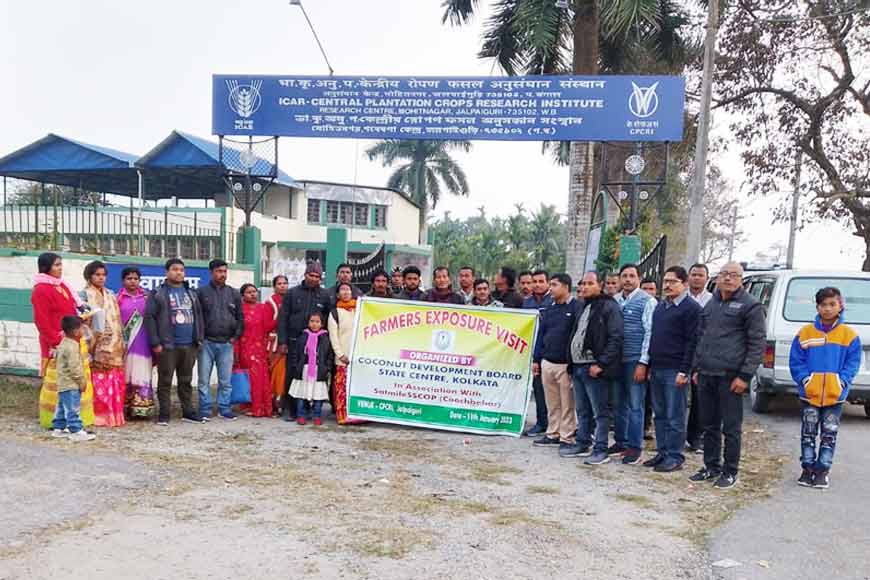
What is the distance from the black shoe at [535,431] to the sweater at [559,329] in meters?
1.02

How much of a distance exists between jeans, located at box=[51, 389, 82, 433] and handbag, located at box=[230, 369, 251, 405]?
5.28 feet

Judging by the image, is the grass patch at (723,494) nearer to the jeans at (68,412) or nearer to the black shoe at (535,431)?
the black shoe at (535,431)

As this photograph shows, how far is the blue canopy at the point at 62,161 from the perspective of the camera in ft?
79.5

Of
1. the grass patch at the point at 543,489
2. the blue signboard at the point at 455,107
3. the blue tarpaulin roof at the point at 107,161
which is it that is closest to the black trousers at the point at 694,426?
the grass patch at the point at 543,489

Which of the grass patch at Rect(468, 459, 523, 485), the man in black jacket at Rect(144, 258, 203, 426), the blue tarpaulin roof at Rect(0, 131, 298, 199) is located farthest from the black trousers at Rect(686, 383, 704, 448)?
the blue tarpaulin roof at Rect(0, 131, 298, 199)

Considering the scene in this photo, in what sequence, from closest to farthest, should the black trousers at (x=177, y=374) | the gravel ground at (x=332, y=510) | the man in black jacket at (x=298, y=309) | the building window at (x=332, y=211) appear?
1. the gravel ground at (x=332, y=510)
2. the black trousers at (x=177, y=374)
3. the man in black jacket at (x=298, y=309)
4. the building window at (x=332, y=211)

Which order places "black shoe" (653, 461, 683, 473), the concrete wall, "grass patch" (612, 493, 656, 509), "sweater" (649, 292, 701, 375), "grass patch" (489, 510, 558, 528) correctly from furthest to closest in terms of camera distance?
the concrete wall → "black shoe" (653, 461, 683, 473) → "sweater" (649, 292, 701, 375) → "grass patch" (612, 493, 656, 509) → "grass patch" (489, 510, 558, 528)

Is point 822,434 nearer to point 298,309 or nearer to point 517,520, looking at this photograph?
point 517,520

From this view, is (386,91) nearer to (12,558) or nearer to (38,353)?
(38,353)

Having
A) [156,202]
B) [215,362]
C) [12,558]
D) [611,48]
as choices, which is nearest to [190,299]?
[215,362]

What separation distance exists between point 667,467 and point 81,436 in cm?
A: 510

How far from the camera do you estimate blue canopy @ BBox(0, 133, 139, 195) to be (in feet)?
79.5

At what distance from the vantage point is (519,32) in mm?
13406

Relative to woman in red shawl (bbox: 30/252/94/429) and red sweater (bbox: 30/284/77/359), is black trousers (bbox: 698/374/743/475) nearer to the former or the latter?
woman in red shawl (bbox: 30/252/94/429)
